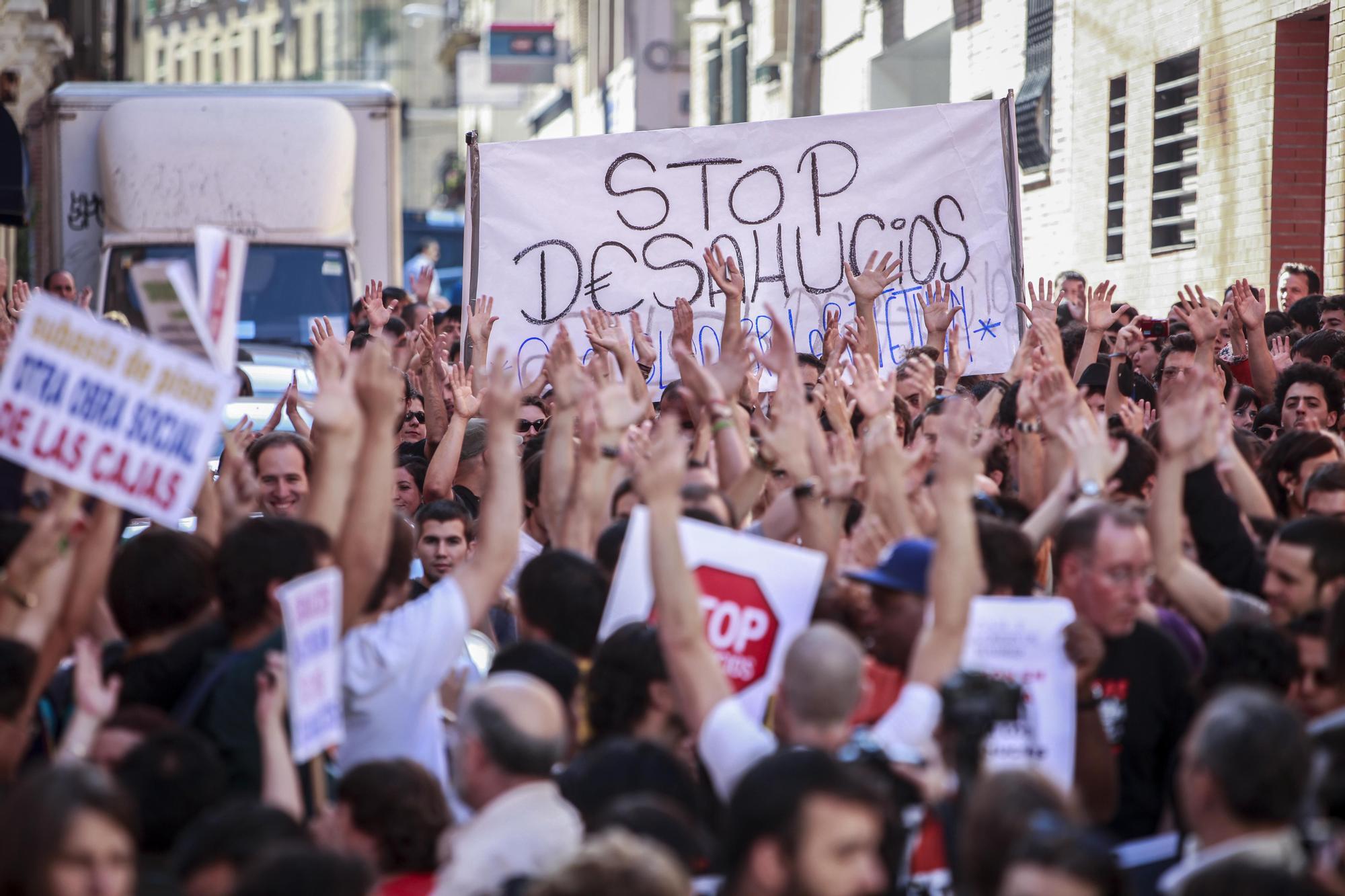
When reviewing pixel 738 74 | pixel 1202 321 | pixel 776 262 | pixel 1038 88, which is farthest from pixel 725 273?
pixel 738 74

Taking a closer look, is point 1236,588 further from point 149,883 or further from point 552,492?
point 149,883

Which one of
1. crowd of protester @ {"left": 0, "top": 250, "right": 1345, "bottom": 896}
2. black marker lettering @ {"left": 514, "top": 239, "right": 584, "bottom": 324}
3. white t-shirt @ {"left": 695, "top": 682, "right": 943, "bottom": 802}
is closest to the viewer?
crowd of protester @ {"left": 0, "top": 250, "right": 1345, "bottom": 896}

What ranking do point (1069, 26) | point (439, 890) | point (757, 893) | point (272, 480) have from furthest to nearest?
point (1069, 26) → point (272, 480) → point (439, 890) → point (757, 893)

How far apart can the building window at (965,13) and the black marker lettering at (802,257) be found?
9.33m

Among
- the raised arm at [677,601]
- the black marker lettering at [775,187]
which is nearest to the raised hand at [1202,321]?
the black marker lettering at [775,187]

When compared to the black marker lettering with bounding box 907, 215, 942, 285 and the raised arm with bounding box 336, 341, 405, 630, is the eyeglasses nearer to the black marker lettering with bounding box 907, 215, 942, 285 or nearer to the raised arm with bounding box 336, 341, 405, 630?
the raised arm with bounding box 336, 341, 405, 630

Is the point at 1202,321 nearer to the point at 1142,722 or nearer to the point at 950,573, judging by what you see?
the point at 1142,722

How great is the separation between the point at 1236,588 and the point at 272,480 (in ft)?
10.7

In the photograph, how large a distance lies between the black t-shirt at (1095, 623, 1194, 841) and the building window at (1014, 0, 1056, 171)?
1255 centimetres

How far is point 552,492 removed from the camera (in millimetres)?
5758

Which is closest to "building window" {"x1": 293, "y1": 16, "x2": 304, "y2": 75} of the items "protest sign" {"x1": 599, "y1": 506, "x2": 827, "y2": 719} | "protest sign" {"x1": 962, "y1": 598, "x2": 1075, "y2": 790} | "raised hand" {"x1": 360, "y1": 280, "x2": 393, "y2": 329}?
"raised hand" {"x1": 360, "y1": 280, "x2": 393, "y2": 329}

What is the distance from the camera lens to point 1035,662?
14.0ft

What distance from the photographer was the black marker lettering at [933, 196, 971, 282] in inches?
381

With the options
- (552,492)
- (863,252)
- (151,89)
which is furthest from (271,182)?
(552,492)
